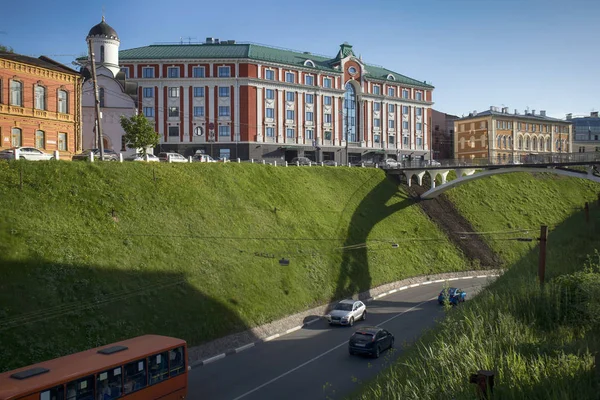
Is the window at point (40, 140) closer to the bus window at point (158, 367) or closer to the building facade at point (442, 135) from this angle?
the bus window at point (158, 367)

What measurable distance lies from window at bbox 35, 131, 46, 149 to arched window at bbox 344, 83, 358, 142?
4566 centimetres

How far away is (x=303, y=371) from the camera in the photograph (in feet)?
75.2

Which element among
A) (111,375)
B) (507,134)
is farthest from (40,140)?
(507,134)

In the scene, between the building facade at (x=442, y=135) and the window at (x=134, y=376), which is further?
the building facade at (x=442, y=135)

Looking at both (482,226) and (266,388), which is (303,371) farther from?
(482,226)

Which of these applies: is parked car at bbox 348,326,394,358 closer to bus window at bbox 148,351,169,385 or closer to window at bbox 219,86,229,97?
bus window at bbox 148,351,169,385

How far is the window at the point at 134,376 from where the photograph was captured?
15.5 metres

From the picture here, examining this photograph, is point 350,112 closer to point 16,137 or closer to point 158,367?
point 16,137

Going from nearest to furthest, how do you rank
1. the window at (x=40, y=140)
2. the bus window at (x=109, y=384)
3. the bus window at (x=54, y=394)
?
1. the bus window at (x=54, y=394)
2. the bus window at (x=109, y=384)
3. the window at (x=40, y=140)

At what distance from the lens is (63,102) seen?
1490 inches

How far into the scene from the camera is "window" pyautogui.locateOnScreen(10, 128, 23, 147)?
→ 113 ft

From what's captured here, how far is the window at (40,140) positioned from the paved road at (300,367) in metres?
→ 22.7

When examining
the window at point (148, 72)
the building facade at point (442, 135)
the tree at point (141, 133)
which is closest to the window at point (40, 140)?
the tree at point (141, 133)

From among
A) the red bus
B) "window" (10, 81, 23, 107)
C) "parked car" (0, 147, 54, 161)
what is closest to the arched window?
"window" (10, 81, 23, 107)
